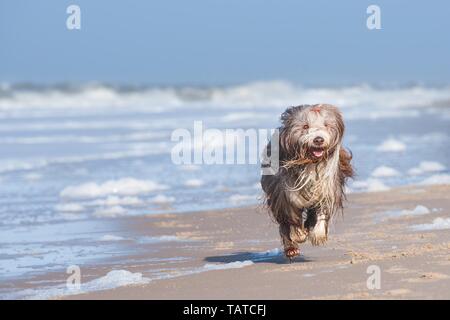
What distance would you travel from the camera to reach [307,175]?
327 inches

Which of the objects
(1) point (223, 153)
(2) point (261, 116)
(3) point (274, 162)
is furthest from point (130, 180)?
(2) point (261, 116)

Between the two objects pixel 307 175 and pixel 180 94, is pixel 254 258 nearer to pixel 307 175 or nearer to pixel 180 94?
pixel 307 175

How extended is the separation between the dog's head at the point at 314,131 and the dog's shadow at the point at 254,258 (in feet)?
2.78

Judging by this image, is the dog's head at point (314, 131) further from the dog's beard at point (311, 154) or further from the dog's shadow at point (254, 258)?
the dog's shadow at point (254, 258)

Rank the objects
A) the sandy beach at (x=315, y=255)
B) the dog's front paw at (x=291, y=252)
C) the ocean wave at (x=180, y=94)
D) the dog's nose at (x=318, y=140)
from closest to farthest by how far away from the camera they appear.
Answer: the sandy beach at (x=315, y=255) → the dog's nose at (x=318, y=140) → the dog's front paw at (x=291, y=252) → the ocean wave at (x=180, y=94)

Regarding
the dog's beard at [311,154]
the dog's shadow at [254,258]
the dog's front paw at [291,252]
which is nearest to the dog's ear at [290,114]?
the dog's beard at [311,154]

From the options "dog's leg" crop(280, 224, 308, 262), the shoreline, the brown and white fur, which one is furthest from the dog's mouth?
the shoreline

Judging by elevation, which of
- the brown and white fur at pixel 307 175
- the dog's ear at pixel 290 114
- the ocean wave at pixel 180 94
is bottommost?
the brown and white fur at pixel 307 175

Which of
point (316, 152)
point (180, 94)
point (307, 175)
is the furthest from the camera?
point (180, 94)

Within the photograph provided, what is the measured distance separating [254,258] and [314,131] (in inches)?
51.5

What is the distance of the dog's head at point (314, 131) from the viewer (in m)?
8.05

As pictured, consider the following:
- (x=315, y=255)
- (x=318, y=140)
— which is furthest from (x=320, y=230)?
(x=318, y=140)
